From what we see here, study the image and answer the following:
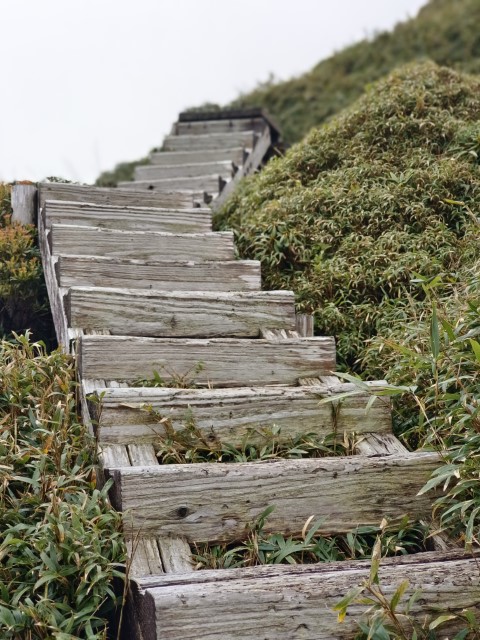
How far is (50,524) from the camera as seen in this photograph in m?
1.97

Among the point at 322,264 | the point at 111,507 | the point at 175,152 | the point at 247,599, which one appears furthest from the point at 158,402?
the point at 175,152

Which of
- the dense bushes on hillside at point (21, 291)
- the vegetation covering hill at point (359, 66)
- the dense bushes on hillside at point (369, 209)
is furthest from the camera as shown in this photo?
the vegetation covering hill at point (359, 66)

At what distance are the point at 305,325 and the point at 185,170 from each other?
2.99 metres

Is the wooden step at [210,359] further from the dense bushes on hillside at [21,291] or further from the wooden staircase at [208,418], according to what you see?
the dense bushes on hillside at [21,291]

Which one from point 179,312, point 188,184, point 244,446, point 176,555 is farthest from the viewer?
point 188,184

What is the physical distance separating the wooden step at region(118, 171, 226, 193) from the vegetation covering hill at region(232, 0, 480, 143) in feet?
16.5

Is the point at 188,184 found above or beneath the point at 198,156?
beneath

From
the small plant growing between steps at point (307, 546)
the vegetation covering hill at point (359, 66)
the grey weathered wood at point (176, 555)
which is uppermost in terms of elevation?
the vegetation covering hill at point (359, 66)

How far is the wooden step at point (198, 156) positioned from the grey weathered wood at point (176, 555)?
182 inches

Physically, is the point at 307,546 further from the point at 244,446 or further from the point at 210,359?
the point at 210,359

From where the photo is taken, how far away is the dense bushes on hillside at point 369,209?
355 cm

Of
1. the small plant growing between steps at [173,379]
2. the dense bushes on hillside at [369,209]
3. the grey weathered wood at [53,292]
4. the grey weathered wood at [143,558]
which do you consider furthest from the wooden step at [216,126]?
the grey weathered wood at [143,558]

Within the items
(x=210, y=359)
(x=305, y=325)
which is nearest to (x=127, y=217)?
(x=305, y=325)

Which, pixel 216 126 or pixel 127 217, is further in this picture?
pixel 216 126
